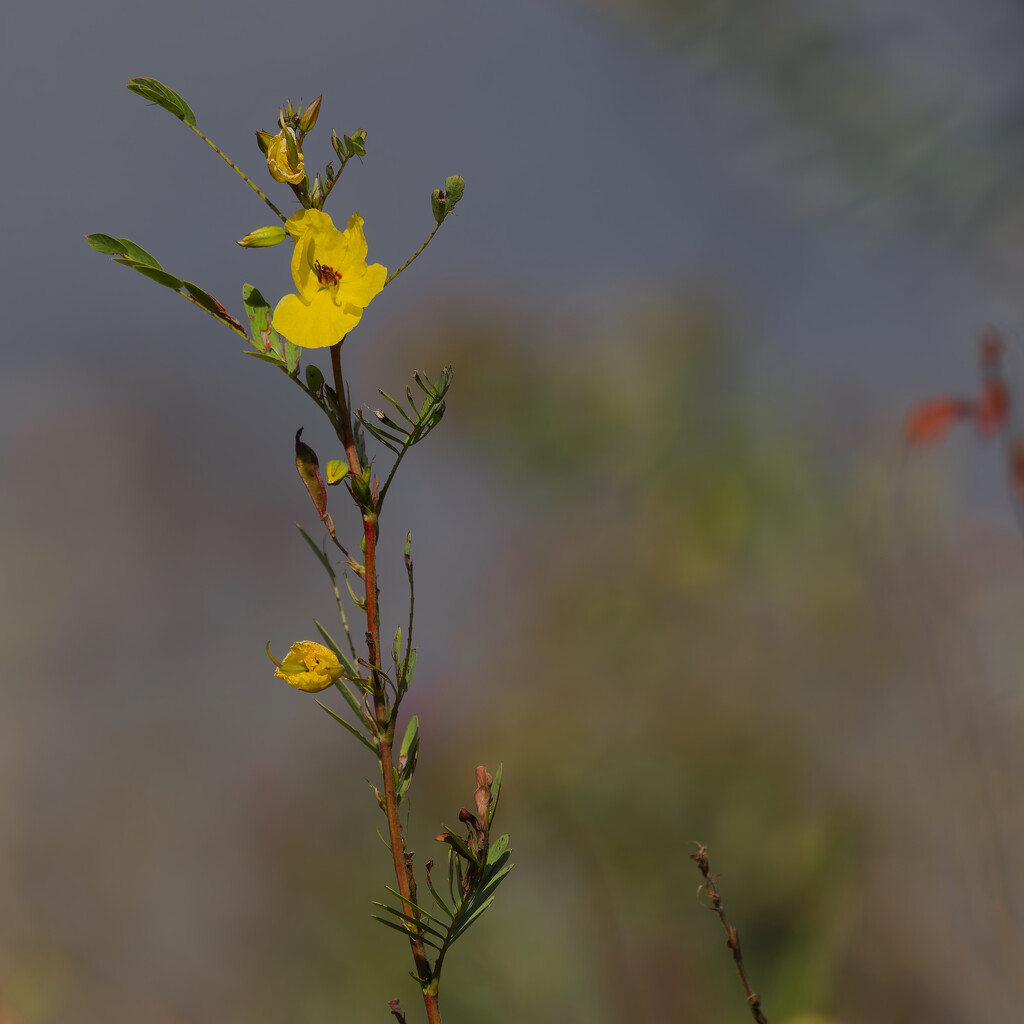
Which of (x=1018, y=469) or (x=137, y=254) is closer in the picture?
(x=137, y=254)

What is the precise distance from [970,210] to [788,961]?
844 millimetres

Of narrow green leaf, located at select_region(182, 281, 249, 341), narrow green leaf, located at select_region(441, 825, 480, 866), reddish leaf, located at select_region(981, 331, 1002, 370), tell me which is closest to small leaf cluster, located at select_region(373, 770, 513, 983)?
narrow green leaf, located at select_region(441, 825, 480, 866)

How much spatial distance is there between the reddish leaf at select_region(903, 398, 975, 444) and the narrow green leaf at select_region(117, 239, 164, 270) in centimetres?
56

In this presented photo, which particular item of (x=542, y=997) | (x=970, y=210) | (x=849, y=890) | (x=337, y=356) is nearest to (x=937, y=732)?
(x=849, y=890)

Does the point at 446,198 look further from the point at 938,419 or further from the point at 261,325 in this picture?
the point at 938,419

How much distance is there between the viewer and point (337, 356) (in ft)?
0.53

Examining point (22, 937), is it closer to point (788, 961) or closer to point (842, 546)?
point (788, 961)

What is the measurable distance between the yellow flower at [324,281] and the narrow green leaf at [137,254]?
32 millimetres

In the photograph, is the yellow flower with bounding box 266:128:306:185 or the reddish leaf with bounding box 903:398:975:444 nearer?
the yellow flower with bounding box 266:128:306:185

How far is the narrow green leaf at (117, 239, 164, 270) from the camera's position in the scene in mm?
172

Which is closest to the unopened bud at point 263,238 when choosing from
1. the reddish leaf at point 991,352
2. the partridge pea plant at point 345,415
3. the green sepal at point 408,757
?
the partridge pea plant at point 345,415

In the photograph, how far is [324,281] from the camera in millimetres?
167

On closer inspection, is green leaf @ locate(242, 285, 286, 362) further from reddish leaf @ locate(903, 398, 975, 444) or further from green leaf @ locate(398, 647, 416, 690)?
reddish leaf @ locate(903, 398, 975, 444)

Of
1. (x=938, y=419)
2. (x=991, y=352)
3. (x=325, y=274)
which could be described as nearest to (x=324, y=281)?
(x=325, y=274)
